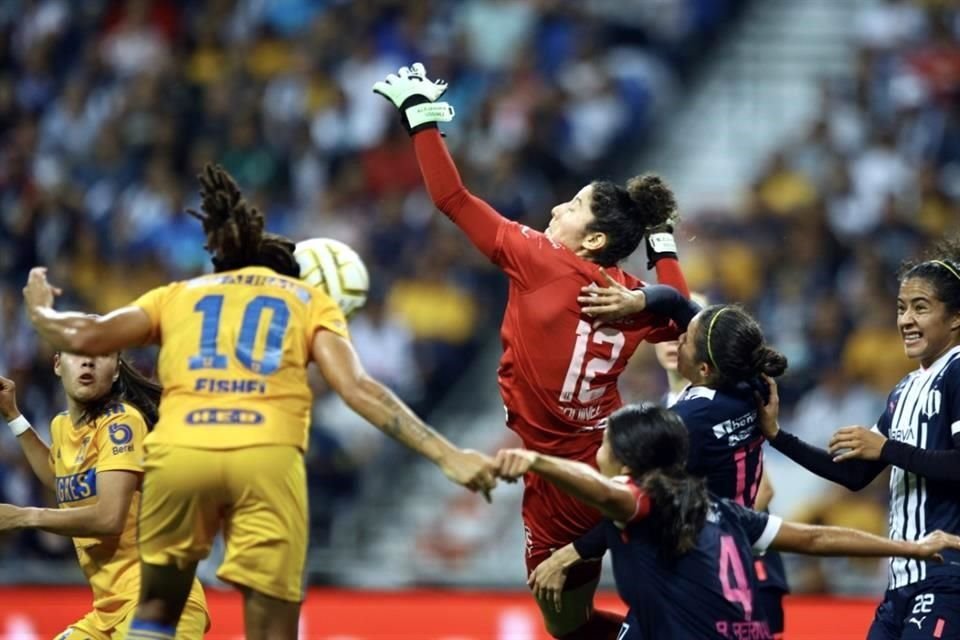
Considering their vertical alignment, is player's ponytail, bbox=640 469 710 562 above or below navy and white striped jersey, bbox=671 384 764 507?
below

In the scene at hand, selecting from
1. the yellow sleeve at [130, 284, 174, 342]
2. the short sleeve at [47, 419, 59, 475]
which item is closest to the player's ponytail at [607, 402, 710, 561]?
the yellow sleeve at [130, 284, 174, 342]

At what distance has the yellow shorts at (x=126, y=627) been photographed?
20.5 ft

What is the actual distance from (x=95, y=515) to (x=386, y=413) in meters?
1.49

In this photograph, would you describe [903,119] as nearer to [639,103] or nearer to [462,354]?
[639,103]

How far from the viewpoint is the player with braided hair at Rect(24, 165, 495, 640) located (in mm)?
5312

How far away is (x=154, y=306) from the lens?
5527mm

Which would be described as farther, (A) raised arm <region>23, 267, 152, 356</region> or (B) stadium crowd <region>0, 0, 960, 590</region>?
(B) stadium crowd <region>0, 0, 960, 590</region>

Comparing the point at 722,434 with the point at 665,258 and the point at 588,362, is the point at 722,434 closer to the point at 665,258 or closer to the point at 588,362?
the point at 588,362

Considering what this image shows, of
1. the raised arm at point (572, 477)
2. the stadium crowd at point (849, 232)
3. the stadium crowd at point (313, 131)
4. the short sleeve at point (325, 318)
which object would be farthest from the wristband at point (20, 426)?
the stadium crowd at point (849, 232)

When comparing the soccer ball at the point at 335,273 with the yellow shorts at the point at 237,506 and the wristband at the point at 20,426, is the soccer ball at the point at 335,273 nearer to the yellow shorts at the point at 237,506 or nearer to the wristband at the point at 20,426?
the yellow shorts at the point at 237,506

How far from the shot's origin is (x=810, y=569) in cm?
1094

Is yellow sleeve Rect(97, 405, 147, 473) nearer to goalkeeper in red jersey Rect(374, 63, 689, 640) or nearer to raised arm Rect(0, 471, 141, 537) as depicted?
raised arm Rect(0, 471, 141, 537)

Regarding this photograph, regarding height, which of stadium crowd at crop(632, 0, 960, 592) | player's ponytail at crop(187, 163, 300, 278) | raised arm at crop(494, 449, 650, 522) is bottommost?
raised arm at crop(494, 449, 650, 522)

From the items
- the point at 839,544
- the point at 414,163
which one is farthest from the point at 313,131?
the point at 839,544
